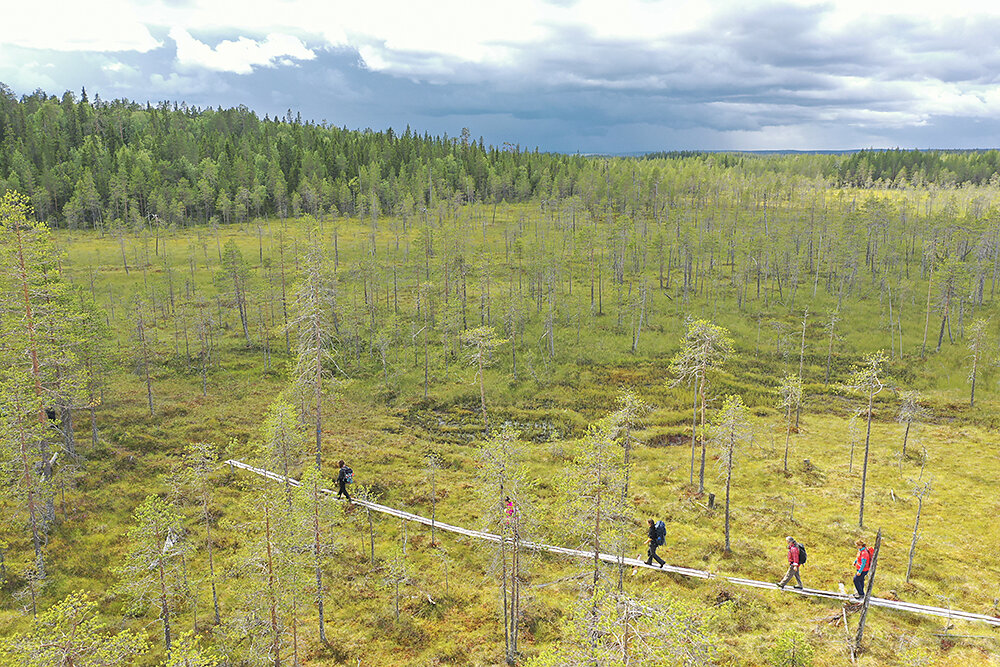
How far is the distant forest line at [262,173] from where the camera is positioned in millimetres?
116750

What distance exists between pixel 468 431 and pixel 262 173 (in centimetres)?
10725

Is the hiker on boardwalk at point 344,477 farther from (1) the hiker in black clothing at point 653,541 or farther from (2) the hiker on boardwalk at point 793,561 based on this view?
(2) the hiker on boardwalk at point 793,561

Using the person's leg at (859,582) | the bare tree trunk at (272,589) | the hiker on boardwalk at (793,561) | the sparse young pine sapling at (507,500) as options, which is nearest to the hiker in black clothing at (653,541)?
the hiker on boardwalk at (793,561)

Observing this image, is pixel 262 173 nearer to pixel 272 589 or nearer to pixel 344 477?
pixel 344 477

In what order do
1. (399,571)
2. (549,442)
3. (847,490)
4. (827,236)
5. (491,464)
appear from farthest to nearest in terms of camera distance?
1. (827,236)
2. (549,442)
3. (847,490)
4. (399,571)
5. (491,464)

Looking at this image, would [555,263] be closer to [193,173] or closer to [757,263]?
[757,263]

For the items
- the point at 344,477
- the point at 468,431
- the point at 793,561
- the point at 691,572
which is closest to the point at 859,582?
the point at 793,561

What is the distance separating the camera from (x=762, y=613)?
23.0m

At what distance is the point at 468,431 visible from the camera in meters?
51.3

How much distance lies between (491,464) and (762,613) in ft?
44.4

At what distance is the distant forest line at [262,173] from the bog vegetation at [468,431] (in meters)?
1.80

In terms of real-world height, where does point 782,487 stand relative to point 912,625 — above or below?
below

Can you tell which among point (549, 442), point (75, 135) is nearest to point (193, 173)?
point (75, 135)

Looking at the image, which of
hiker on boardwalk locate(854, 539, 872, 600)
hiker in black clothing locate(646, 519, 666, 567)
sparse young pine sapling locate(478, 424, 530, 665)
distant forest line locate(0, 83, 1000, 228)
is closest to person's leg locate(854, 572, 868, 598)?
hiker on boardwalk locate(854, 539, 872, 600)
